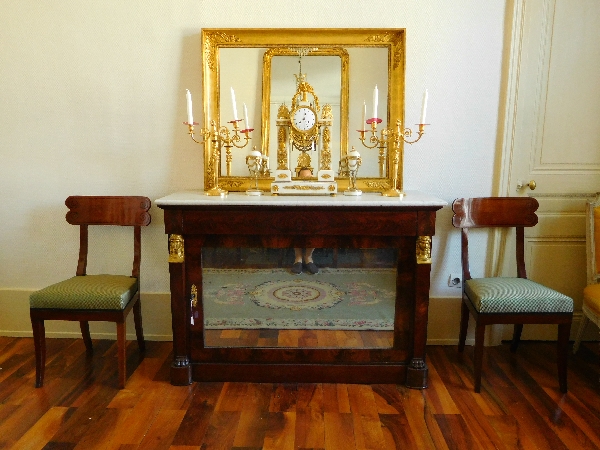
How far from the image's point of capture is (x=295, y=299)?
231cm

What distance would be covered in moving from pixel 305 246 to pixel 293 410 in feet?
2.51

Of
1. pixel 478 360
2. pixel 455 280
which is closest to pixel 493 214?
pixel 455 280

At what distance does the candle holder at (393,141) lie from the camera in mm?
2373

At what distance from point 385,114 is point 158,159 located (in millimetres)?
1336

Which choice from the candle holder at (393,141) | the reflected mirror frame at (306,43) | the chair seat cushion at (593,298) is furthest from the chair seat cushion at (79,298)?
the chair seat cushion at (593,298)

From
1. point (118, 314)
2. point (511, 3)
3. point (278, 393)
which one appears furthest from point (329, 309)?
point (511, 3)

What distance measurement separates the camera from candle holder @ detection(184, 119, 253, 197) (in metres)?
2.41

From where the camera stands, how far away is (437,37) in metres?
2.52

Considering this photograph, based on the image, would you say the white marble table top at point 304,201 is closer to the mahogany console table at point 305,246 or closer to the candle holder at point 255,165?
the mahogany console table at point 305,246

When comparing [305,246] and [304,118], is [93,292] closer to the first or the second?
[305,246]

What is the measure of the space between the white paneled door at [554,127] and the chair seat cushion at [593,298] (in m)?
0.31

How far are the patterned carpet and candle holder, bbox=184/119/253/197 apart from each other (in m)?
0.49

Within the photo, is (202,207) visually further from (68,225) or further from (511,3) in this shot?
(511,3)

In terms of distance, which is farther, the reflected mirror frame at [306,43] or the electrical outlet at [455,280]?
the electrical outlet at [455,280]
